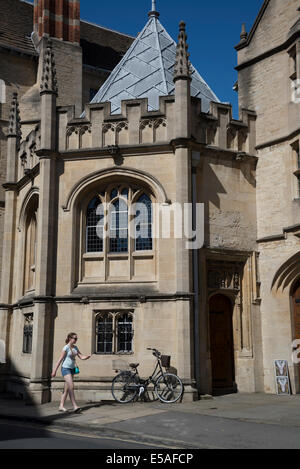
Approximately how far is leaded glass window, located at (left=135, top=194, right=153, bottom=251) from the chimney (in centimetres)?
1445

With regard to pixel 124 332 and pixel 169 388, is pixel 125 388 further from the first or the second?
pixel 124 332

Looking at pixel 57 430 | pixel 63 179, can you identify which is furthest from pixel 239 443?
pixel 63 179

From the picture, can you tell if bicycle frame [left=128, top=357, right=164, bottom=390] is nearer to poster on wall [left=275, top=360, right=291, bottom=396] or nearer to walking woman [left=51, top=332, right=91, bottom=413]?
walking woman [left=51, top=332, right=91, bottom=413]

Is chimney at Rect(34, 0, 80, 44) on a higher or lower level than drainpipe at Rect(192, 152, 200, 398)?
higher

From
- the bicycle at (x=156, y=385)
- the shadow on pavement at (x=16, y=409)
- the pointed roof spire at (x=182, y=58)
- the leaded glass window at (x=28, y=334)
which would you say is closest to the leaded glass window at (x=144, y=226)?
the bicycle at (x=156, y=385)

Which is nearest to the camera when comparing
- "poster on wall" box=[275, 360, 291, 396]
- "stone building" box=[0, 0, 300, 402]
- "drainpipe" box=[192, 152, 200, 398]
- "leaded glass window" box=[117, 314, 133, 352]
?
"drainpipe" box=[192, 152, 200, 398]

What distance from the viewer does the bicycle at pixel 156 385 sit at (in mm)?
13891

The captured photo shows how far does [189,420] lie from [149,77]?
1192 cm

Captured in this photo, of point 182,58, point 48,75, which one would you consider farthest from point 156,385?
point 48,75

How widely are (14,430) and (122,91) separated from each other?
11822 millimetres

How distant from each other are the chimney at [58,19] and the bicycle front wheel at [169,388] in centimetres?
1907

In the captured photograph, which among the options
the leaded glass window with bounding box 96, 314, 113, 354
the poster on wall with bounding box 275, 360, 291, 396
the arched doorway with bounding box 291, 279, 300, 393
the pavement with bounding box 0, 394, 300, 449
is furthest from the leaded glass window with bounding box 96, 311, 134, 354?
the arched doorway with bounding box 291, 279, 300, 393

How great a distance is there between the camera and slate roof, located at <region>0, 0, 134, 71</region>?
26.2 metres

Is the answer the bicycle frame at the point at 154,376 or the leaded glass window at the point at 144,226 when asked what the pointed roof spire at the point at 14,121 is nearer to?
the leaded glass window at the point at 144,226
